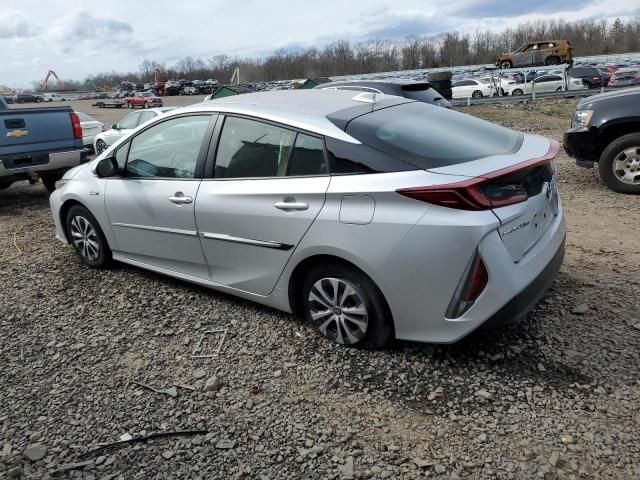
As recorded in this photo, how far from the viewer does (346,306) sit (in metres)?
3.18

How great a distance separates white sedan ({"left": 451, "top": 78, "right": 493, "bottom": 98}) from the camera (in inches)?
1105

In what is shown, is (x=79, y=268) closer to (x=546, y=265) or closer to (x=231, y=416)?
(x=231, y=416)

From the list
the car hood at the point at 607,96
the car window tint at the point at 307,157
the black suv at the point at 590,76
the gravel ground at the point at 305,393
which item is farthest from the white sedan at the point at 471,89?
the car window tint at the point at 307,157

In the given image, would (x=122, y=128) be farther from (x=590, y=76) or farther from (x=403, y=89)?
(x=590, y=76)

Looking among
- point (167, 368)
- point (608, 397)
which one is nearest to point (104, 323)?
point (167, 368)

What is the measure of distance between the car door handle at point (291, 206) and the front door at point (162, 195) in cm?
80

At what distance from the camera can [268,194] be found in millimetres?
3326

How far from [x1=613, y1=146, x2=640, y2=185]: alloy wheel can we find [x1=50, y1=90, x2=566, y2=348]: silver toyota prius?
11.9 feet

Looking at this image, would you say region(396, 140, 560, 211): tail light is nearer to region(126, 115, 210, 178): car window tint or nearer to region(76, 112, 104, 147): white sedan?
region(126, 115, 210, 178): car window tint

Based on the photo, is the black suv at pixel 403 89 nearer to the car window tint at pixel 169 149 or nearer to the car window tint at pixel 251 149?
the car window tint at pixel 169 149

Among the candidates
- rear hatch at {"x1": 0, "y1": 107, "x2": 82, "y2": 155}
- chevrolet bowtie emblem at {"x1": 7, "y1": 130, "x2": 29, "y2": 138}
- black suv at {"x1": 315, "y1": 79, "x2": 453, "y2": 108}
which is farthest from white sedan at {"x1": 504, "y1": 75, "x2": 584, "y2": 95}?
chevrolet bowtie emblem at {"x1": 7, "y1": 130, "x2": 29, "y2": 138}

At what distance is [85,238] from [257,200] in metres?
2.34

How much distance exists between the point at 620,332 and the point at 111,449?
301cm

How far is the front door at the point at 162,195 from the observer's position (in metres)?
3.83
